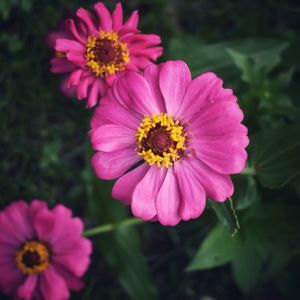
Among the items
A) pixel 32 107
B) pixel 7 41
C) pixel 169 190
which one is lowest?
pixel 32 107

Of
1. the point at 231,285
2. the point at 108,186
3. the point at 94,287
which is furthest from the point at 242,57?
the point at 94,287

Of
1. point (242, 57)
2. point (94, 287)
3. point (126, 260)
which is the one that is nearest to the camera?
point (242, 57)

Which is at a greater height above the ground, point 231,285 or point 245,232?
point 245,232

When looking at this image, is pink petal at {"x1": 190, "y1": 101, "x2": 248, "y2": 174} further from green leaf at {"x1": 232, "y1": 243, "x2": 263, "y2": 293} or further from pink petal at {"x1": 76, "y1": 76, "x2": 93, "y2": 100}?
green leaf at {"x1": 232, "y1": 243, "x2": 263, "y2": 293}

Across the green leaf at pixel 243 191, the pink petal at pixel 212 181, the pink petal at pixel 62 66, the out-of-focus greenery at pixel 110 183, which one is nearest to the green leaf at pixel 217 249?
the out-of-focus greenery at pixel 110 183

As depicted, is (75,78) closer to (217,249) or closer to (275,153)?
(275,153)

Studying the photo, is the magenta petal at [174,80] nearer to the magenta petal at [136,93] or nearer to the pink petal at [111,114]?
the magenta petal at [136,93]

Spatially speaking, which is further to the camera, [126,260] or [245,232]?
[126,260]

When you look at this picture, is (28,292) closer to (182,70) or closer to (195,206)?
(195,206)
